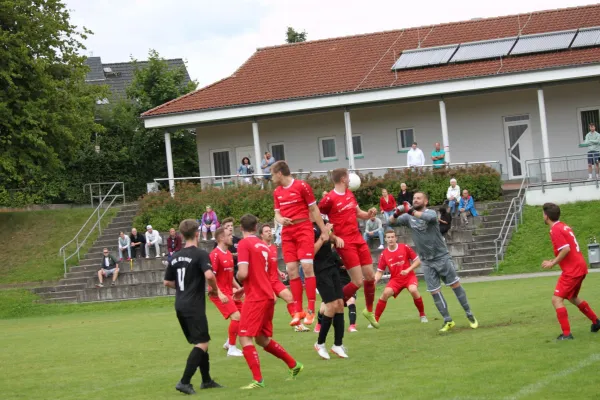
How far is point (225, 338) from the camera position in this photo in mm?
17281

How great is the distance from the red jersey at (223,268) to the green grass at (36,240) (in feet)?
71.1

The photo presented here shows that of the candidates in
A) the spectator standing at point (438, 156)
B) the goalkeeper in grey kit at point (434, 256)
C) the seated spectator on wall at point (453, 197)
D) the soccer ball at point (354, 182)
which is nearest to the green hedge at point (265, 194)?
the spectator standing at point (438, 156)

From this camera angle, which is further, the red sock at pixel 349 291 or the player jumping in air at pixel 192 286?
the red sock at pixel 349 291

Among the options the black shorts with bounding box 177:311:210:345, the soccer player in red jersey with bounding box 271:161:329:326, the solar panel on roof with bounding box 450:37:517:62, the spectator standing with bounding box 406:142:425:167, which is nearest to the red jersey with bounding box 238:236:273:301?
the black shorts with bounding box 177:311:210:345

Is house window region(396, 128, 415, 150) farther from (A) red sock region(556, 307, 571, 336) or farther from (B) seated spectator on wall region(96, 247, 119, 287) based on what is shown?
(A) red sock region(556, 307, 571, 336)

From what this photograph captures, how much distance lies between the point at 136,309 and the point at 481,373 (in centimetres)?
2040

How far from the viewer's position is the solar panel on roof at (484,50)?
128 feet

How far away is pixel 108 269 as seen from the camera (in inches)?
1329

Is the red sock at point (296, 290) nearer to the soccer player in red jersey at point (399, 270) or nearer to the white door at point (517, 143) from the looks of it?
the soccer player in red jersey at point (399, 270)

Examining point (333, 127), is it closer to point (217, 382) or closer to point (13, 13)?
point (13, 13)

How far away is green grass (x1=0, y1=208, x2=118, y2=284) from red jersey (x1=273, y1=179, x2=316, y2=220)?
2379cm

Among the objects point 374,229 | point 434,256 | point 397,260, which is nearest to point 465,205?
point 374,229

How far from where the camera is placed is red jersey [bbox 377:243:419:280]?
17.1m

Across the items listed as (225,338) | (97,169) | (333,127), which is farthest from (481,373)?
(97,169)
